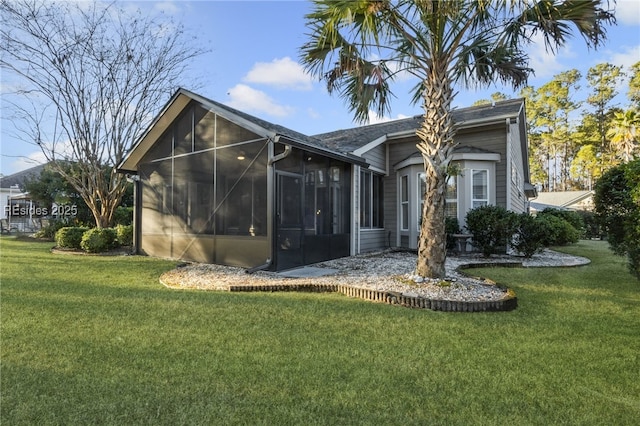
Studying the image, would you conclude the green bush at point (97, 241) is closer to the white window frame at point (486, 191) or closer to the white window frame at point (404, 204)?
the white window frame at point (404, 204)

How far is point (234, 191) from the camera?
8578mm

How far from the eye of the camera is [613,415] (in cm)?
235

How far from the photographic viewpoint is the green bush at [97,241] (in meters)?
11.6

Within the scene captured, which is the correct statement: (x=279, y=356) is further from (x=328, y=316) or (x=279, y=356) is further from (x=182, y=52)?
(x=182, y=52)

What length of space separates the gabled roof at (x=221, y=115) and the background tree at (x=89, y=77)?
11.0 feet

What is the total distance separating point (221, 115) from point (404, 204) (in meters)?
6.87

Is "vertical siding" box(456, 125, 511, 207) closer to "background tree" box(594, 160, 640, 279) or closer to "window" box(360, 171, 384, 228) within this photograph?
"window" box(360, 171, 384, 228)

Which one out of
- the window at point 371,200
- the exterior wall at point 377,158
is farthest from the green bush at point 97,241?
the exterior wall at point 377,158

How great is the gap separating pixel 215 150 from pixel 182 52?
892 cm

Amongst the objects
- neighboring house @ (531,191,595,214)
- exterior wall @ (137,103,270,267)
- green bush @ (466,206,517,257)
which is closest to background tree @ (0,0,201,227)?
exterior wall @ (137,103,270,267)

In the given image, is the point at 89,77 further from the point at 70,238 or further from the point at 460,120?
the point at 460,120

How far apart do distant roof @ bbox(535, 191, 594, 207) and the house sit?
23829 mm

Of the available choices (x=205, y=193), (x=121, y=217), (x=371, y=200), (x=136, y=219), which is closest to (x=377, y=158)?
(x=371, y=200)

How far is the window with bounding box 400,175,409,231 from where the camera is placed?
40.4 feet
